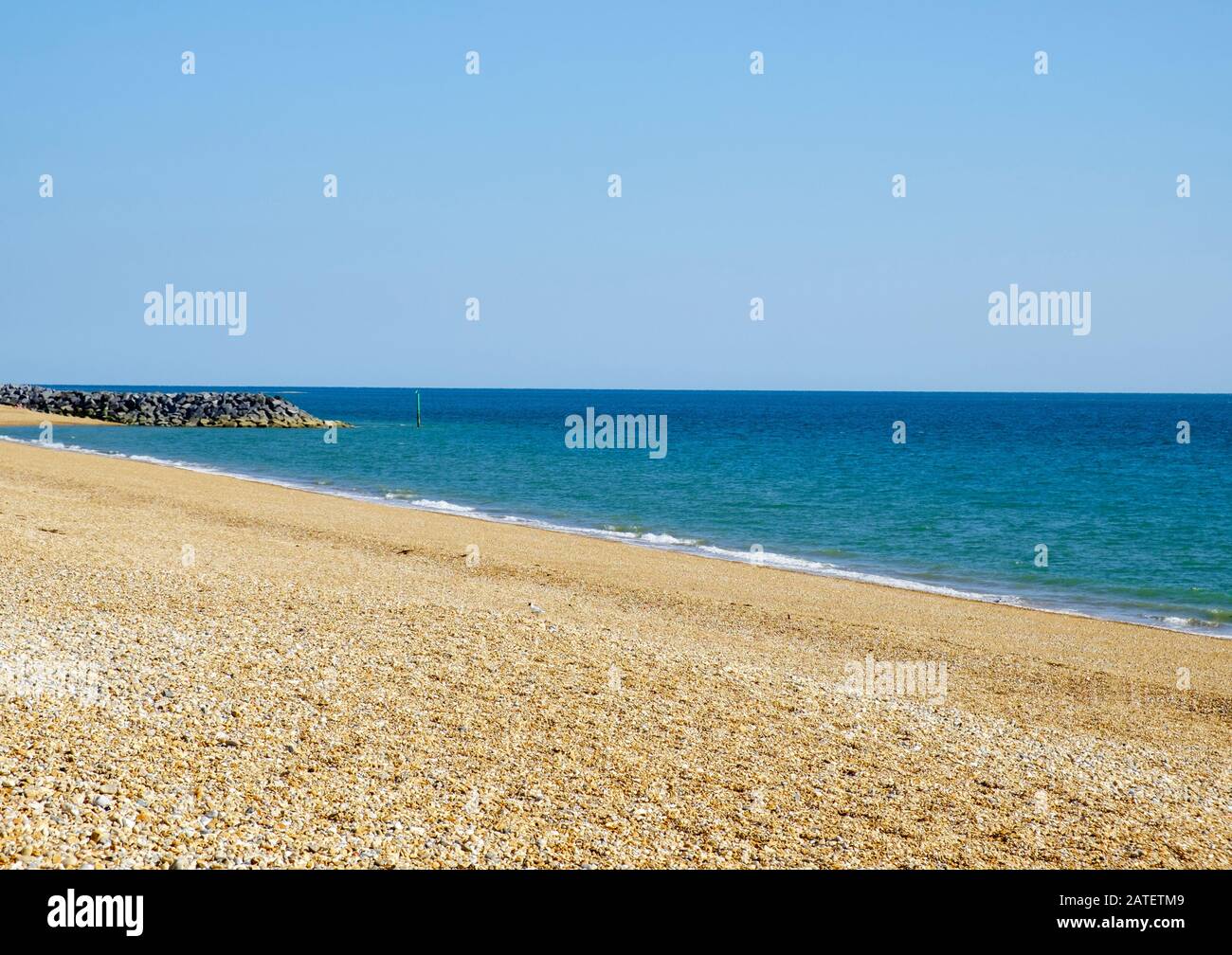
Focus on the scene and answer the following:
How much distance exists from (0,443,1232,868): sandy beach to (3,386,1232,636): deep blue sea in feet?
20.7

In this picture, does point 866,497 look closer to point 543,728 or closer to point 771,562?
point 771,562

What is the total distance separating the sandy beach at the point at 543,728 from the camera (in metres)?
6.53

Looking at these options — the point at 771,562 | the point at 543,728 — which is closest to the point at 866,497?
the point at 771,562

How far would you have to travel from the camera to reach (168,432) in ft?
257

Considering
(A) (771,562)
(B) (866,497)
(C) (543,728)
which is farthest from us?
(B) (866,497)

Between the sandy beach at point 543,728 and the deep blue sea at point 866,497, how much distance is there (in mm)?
6321

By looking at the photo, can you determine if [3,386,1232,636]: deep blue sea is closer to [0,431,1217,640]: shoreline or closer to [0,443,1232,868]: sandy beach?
[0,431,1217,640]: shoreline

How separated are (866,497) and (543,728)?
30.8m

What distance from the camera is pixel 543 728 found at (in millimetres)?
8898

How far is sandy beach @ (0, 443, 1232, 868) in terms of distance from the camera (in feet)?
21.4

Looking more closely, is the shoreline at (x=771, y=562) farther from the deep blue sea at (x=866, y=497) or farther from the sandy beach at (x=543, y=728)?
the sandy beach at (x=543, y=728)

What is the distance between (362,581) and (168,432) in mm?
70031
